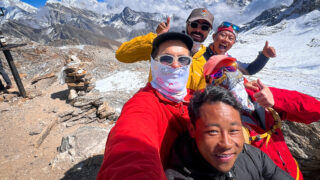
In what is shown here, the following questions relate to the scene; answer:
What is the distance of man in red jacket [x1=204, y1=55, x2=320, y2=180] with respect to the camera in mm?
2201

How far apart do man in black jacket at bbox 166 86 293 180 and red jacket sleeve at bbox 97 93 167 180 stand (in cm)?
33

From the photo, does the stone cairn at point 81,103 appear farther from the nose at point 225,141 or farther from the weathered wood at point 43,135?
the nose at point 225,141

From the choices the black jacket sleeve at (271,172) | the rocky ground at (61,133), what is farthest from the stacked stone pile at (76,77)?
the black jacket sleeve at (271,172)

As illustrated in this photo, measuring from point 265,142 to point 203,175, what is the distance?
47.3 inches

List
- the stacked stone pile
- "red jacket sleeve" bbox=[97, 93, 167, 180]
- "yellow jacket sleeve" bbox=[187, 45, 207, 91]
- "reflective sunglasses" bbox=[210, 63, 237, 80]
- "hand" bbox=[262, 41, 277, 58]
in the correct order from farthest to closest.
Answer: the stacked stone pile
"hand" bbox=[262, 41, 277, 58]
"yellow jacket sleeve" bbox=[187, 45, 207, 91]
"reflective sunglasses" bbox=[210, 63, 237, 80]
"red jacket sleeve" bbox=[97, 93, 167, 180]

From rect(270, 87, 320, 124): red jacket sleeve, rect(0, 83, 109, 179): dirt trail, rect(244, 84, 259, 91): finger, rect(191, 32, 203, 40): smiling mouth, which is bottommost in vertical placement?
rect(0, 83, 109, 179): dirt trail

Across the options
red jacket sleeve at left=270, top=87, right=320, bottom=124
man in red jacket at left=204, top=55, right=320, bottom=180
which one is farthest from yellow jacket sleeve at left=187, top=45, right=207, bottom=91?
red jacket sleeve at left=270, top=87, right=320, bottom=124

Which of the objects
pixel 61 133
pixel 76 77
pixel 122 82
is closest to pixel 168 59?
pixel 61 133

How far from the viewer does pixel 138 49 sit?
286 centimetres

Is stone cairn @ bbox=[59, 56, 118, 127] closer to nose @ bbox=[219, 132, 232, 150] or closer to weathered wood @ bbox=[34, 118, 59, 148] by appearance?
Result: weathered wood @ bbox=[34, 118, 59, 148]

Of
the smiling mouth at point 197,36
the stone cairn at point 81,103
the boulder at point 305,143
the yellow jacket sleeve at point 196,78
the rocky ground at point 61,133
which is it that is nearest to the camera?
the yellow jacket sleeve at point 196,78

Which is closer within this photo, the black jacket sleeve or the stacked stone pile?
the black jacket sleeve

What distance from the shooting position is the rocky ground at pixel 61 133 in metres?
3.52

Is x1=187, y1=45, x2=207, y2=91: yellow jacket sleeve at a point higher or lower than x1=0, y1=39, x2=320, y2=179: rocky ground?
higher
